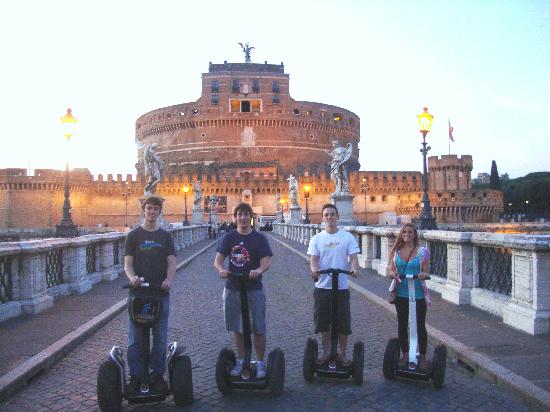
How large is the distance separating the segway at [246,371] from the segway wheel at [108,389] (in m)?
0.78

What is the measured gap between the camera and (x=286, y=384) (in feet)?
15.6

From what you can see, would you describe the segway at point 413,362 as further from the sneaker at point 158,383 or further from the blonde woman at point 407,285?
the sneaker at point 158,383

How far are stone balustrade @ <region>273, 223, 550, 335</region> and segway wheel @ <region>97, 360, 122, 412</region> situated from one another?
13.5ft

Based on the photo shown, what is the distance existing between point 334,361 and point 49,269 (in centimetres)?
579

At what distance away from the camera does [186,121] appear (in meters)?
79.9

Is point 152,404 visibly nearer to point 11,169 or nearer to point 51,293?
point 51,293

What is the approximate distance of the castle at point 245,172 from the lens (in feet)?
208

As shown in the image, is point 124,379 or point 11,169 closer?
point 124,379

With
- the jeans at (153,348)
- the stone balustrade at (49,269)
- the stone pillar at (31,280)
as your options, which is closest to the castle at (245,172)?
the stone balustrade at (49,269)

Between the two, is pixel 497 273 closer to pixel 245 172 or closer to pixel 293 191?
pixel 293 191

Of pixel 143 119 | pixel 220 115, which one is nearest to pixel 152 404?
pixel 220 115

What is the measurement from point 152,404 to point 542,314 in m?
3.90

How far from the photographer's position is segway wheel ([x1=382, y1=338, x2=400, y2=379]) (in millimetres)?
4777

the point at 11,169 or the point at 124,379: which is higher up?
the point at 11,169
